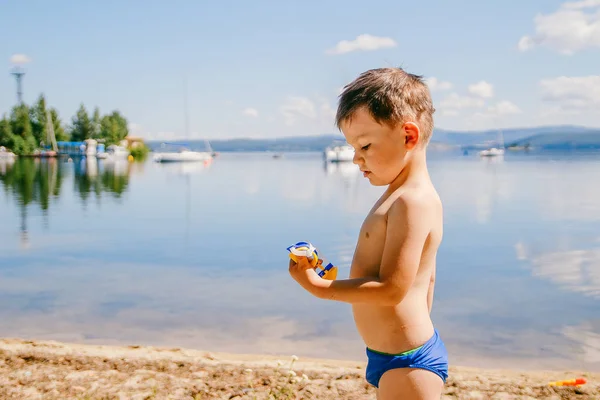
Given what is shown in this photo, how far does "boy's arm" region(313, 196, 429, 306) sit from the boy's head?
179mm

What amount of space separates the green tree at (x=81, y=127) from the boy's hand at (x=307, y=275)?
121061 mm

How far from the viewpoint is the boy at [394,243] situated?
205cm

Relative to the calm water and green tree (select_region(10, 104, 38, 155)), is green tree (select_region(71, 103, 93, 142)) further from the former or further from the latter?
the calm water

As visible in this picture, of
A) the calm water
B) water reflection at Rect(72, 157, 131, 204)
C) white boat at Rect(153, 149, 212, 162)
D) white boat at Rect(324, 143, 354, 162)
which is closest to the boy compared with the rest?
the calm water

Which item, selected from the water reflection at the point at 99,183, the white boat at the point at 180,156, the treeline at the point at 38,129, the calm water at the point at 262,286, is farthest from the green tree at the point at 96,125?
the calm water at the point at 262,286

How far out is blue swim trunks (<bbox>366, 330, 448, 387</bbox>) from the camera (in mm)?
2166

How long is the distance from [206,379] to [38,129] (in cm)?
11368

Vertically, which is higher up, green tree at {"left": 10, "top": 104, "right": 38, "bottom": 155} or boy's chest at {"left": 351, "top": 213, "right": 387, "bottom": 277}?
green tree at {"left": 10, "top": 104, "right": 38, "bottom": 155}

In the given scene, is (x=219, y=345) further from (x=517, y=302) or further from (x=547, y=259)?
(x=547, y=259)

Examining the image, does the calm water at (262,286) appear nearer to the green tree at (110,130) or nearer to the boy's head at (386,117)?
the boy's head at (386,117)

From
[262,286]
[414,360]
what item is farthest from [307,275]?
[262,286]

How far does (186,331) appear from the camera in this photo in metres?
6.90

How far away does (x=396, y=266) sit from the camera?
2.03 m

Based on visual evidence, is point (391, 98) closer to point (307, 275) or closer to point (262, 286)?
point (307, 275)
